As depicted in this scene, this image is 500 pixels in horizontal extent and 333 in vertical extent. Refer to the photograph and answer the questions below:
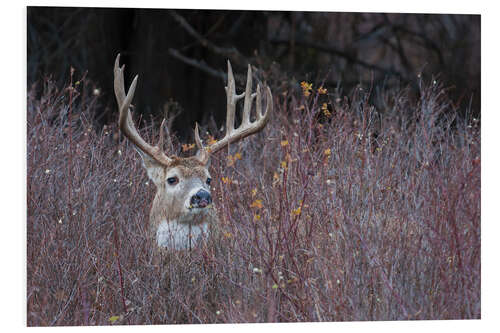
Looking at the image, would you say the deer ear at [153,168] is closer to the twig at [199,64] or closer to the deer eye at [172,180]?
the deer eye at [172,180]

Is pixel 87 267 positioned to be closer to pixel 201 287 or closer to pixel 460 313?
pixel 201 287

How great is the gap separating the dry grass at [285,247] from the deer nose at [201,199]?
0.18 m

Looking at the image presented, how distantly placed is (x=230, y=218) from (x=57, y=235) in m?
1.05

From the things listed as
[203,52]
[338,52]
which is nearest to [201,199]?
[203,52]

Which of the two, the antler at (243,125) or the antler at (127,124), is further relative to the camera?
the antler at (243,125)

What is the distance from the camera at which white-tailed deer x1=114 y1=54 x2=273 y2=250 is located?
512cm

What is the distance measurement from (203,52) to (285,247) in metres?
4.89

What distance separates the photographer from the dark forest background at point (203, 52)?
8344 mm

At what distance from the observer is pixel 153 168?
5422mm

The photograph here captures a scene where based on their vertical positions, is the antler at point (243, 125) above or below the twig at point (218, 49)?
below

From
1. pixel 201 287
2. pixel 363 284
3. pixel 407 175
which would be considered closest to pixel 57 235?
pixel 201 287

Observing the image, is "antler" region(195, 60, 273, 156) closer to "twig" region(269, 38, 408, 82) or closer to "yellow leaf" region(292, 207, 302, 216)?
"yellow leaf" region(292, 207, 302, 216)

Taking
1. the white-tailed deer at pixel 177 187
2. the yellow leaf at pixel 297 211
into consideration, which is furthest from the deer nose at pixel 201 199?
the yellow leaf at pixel 297 211

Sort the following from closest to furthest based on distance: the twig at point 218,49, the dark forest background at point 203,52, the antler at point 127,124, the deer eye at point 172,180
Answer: the antler at point 127,124 → the deer eye at point 172,180 → the dark forest background at point 203,52 → the twig at point 218,49
